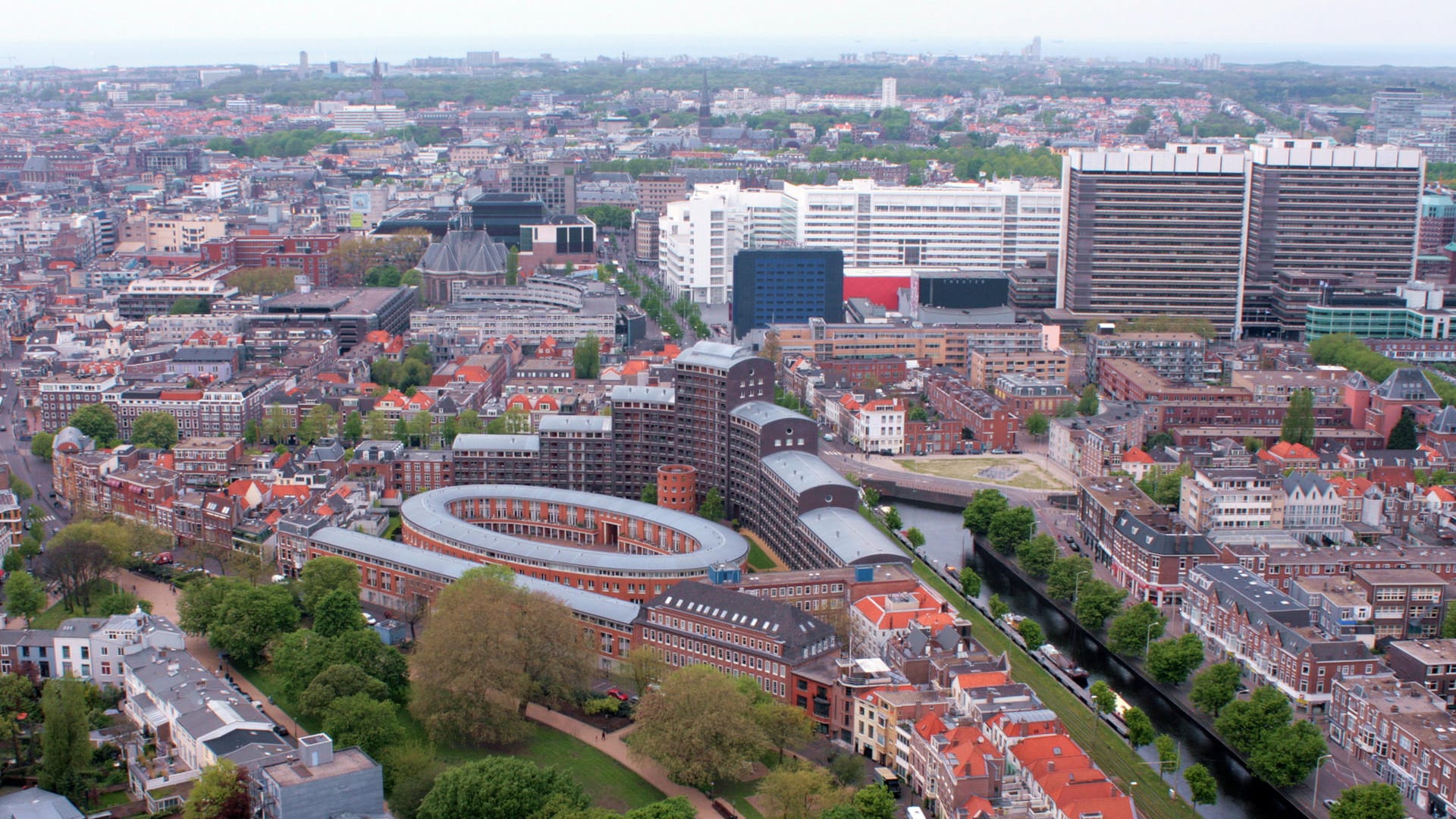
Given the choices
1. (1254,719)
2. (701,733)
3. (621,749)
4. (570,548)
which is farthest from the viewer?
(570,548)

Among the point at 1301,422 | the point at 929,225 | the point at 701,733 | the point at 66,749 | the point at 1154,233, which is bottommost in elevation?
the point at 66,749

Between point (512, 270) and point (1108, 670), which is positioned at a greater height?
point (512, 270)

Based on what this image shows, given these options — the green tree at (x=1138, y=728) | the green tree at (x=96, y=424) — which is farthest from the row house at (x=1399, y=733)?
the green tree at (x=96, y=424)

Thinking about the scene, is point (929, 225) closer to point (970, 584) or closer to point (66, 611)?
point (970, 584)

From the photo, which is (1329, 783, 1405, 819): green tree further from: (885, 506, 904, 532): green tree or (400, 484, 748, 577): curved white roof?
(885, 506, 904, 532): green tree

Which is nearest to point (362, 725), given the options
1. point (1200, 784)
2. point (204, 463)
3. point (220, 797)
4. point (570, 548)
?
point (220, 797)

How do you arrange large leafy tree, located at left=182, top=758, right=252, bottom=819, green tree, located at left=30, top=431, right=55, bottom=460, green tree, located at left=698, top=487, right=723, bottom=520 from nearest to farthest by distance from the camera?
large leafy tree, located at left=182, top=758, right=252, bottom=819 < green tree, located at left=698, top=487, right=723, bottom=520 < green tree, located at left=30, top=431, right=55, bottom=460

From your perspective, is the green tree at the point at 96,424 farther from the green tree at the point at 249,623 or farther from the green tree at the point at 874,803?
the green tree at the point at 874,803

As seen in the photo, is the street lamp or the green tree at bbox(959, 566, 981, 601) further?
the green tree at bbox(959, 566, 981, 601)

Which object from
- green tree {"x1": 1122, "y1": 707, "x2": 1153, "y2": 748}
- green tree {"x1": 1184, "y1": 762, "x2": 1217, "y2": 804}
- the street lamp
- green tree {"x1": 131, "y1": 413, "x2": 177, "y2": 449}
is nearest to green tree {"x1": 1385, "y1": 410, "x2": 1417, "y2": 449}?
the street lamp
